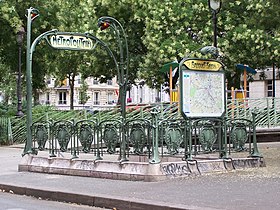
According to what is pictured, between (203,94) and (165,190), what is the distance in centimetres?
407

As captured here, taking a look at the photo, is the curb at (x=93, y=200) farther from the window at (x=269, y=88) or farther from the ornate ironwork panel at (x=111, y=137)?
the window at (x=269, y=88)

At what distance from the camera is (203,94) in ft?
47.2

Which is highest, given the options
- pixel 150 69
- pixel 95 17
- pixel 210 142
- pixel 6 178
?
pixel 95 17

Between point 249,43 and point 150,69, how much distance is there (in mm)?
6192

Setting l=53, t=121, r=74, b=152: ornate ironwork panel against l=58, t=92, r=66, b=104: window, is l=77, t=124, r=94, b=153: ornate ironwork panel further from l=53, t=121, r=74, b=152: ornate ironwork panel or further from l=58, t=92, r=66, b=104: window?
l=58, t=92, r=66, b=104: window

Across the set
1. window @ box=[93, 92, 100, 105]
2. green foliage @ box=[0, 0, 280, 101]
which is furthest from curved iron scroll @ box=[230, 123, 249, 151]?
window @ box=[93, 92, 100, 105]

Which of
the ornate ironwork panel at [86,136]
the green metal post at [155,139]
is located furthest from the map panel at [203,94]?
the ornate ironwork panel at [86,136]

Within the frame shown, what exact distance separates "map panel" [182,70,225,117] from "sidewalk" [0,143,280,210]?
75.2 inches

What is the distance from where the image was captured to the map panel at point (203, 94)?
14.0m

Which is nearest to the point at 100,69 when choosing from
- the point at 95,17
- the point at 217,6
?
the point at 95,17

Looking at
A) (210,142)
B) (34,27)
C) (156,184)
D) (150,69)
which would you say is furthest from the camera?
(150,69)

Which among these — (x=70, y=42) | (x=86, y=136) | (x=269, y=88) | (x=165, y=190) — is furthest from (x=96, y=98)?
(x=165, y=190)

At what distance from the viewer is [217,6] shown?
17.6 m

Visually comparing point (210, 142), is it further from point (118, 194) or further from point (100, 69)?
point (100, 69)
